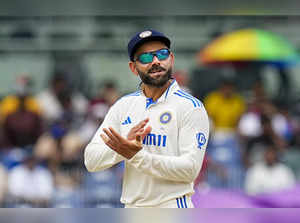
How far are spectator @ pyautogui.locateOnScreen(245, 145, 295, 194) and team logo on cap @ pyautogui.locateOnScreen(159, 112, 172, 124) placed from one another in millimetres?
5449

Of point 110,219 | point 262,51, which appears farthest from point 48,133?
point 110,219

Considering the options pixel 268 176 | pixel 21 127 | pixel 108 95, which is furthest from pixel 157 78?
pixel 108 95

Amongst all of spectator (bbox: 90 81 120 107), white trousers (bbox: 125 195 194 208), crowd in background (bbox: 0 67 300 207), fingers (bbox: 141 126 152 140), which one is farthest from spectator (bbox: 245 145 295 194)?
fingers (bbox: 141 126 152 140)

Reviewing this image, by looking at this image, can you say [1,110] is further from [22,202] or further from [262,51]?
[262,51]

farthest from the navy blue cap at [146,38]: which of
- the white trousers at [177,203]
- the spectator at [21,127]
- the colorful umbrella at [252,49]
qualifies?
the colorful umbrella at [252,49]

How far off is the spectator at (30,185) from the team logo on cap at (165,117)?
5312 millimetres

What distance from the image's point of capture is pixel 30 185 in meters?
9.06

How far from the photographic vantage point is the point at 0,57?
11.3 meters

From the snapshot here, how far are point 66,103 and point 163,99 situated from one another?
20.2ft

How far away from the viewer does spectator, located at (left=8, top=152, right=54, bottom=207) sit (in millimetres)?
9031

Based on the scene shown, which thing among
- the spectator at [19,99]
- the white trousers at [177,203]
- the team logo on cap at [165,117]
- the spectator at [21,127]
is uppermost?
the spectator at [19,99]

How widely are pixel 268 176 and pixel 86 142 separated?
7.49 feet

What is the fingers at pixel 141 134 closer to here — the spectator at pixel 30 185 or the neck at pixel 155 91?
the neck at pixel 155 91

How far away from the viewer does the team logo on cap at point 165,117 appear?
3941 millimetres
